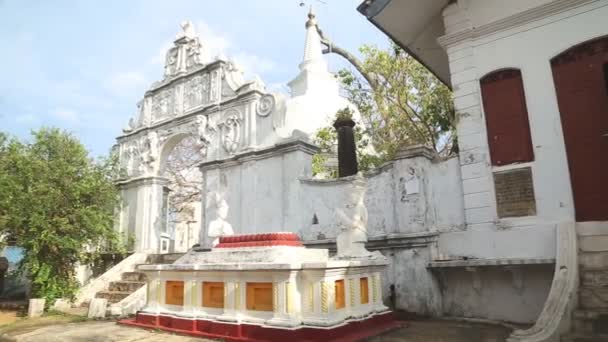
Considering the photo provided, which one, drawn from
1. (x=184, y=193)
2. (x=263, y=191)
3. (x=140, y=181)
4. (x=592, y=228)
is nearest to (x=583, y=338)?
(x=592, y=228)

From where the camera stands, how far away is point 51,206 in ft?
36.6

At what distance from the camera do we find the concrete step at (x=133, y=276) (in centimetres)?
1225

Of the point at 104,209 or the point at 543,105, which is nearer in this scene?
the point at 543,105

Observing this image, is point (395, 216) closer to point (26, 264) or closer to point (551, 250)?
point (551, 250)

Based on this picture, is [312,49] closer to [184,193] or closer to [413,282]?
[184,193]

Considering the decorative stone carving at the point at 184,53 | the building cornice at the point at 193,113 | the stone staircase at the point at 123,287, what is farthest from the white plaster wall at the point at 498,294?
the decorative stone carving at the point at 184,53

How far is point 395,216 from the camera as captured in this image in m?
8.66

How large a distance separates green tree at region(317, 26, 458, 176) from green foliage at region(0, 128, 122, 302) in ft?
28.7

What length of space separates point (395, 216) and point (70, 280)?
9.74m

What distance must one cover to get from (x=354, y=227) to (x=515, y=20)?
16.9 ft

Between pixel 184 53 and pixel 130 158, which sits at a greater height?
pixel 184 53

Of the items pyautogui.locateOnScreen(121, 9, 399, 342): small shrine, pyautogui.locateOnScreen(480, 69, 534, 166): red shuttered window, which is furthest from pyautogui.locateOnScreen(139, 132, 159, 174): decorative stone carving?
pyautogui.locateOnScreen(480, 69, 534, 166): red shuttered window

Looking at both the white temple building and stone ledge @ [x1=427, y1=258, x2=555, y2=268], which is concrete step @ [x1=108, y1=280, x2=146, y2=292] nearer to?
the white temple building

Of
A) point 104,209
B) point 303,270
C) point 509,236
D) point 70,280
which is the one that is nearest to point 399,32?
point 509,236
